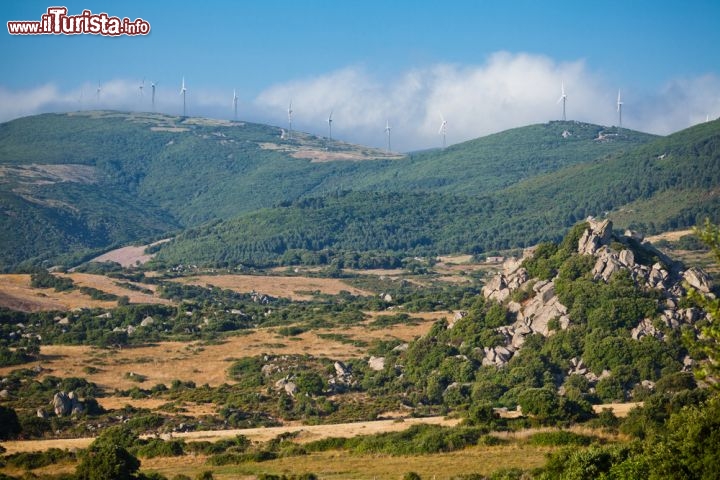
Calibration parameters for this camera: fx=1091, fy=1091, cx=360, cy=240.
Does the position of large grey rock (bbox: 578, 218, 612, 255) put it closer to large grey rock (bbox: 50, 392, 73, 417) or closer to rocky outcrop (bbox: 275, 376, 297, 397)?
rocky outcrop (bbox: 275, 376, 297, 397)

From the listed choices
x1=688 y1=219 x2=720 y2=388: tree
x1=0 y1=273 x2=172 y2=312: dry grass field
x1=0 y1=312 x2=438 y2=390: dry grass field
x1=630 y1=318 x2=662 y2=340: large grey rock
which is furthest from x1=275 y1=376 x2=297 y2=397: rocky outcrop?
x1=0 y1=273 x2=172 y2=312: dry grass field

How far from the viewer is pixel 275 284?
6875 inches

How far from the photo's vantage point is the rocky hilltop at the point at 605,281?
71875 millimetres

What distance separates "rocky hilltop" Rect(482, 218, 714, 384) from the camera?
71.9 metres

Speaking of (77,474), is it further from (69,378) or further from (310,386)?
(69,378)

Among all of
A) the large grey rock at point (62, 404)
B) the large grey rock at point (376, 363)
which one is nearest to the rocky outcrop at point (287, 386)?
the large grey rock at point (376, 363)

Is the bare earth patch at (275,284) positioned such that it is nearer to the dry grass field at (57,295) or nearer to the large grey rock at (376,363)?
the dry grass field at (57,295)

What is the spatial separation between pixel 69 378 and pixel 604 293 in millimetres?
39515

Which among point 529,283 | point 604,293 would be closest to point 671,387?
point 604,293

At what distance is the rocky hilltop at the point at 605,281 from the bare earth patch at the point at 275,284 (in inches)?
3324

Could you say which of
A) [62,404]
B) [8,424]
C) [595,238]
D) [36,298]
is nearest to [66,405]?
[62,404]

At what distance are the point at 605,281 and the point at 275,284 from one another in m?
102

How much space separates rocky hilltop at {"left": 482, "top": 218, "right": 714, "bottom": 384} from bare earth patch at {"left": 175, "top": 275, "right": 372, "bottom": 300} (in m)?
84.4

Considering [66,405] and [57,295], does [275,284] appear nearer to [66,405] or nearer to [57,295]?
[57,295]
